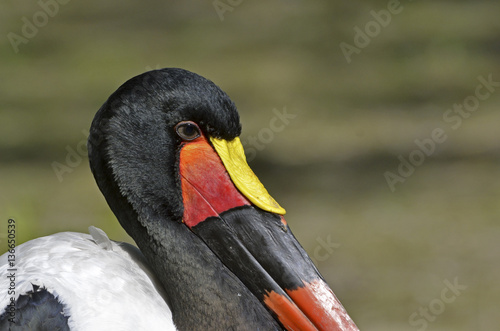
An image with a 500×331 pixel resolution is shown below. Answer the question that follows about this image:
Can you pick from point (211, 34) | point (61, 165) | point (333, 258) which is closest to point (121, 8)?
point (211, 34)

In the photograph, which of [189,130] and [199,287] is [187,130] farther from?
[199,287]

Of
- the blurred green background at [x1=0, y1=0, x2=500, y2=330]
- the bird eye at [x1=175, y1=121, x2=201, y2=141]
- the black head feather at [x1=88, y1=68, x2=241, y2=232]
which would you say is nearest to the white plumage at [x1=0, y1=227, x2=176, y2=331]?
the black head feather at [x1=88, y1=68, x2=241, y2=232]

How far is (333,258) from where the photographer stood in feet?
13.5

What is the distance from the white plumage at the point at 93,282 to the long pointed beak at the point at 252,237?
23 cm

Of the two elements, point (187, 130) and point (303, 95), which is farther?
point (303, 95)

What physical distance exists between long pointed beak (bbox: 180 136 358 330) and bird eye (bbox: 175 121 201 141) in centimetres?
2

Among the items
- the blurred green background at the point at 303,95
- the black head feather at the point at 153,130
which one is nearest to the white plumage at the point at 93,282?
the black head feather at the point at 153,130

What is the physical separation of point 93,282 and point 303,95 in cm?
337

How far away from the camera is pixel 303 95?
497cm

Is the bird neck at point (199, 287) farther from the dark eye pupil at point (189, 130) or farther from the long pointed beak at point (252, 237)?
the dark eye pupil at point (189, 130)

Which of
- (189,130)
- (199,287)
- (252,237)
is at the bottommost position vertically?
(199,287)

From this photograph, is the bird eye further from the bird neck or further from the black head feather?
the bird neck

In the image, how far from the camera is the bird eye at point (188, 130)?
6.13ft

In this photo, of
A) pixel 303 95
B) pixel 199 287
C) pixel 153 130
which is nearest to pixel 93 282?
pixel 199 287
